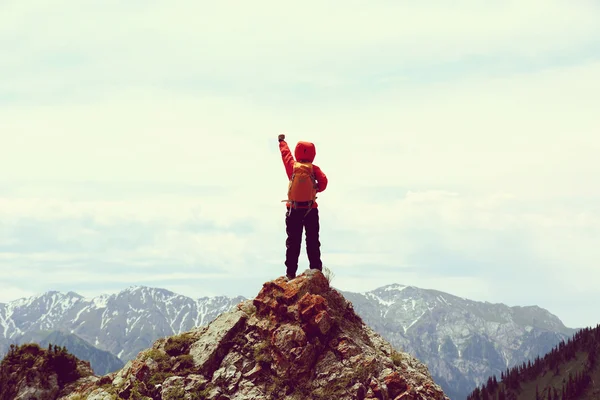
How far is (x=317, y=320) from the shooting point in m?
21.2

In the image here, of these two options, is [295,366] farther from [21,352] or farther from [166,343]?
[21,352]

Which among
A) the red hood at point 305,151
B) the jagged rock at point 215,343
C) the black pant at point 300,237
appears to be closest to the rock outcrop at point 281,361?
the jagged rock at point 215,343

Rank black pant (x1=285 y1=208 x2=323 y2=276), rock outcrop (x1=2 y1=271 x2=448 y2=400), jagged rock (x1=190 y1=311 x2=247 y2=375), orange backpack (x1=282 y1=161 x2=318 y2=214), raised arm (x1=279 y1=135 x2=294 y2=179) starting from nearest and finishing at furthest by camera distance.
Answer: rock outcrop (x1=2 y1=271 x2=448 y2=400) < jagged rock (x1=190 y1=311 x2=247 y2=375) < orange backpack (x1=282 y1=161 x2=318 y2=214) < black pant (x1=285 y1=208 x2=323 y2=276) < raised arm (x1=279 y1=135 x2=294 y2=179)

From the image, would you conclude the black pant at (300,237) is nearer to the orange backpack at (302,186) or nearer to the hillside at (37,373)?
the orange backpack at (302,186)

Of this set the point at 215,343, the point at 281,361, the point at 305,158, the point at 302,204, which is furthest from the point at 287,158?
the point at 281,361

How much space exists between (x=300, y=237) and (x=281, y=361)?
606 centimetres

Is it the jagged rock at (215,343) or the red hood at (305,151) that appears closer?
the jagged rock at (215,343)

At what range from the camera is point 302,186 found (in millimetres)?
25094

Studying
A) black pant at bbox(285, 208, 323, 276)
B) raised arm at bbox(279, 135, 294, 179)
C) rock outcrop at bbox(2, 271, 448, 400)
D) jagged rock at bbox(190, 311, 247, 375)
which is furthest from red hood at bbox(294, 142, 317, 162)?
jagged rock at bbox(190, 311, 247, 375)

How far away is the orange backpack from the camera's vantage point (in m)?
25.0

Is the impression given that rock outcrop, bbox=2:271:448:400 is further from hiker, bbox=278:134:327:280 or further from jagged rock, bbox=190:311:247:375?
hiker, bbox=278:134:327:280

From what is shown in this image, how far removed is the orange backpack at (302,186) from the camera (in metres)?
25.0

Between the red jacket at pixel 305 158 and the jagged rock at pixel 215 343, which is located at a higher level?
the red jacket at pixel 305 158

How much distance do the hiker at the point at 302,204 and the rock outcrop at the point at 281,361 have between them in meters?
1.84
